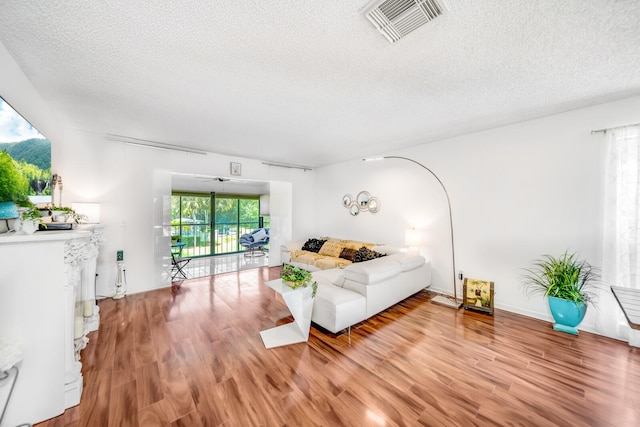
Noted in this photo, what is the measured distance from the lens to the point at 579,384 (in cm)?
192

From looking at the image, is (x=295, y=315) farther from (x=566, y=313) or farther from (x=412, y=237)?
(x=566, y=313)

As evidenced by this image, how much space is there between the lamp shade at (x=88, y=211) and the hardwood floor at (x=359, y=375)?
137 centimetres

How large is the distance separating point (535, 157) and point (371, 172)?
280 cm

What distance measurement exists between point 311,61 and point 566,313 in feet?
13.2

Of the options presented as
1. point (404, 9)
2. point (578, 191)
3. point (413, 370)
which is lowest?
point (413, 370)

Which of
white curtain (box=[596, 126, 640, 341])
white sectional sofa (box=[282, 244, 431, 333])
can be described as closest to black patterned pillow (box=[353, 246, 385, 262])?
white sectional sofa (box=[282, 244, 431, 333])

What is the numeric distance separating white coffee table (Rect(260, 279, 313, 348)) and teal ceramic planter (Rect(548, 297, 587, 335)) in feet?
9.85

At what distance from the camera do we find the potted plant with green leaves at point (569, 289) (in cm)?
265

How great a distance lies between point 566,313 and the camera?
2686 mm

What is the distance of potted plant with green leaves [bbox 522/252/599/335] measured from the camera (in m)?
2.65

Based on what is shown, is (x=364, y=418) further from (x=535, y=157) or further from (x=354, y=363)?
(x=535, y=157)

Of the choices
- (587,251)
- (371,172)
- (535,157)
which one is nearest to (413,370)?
(587,251)

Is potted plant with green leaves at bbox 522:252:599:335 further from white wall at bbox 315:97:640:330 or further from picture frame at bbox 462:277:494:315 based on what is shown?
picture frame at bbox 462:277:494:315

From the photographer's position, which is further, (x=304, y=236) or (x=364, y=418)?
(x=304, y=236)
